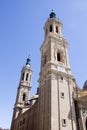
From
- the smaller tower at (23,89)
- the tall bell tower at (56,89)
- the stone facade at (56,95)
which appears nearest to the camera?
the tall bell tower at (56,89)

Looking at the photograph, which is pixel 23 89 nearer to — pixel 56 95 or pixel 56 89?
pixel 56 89

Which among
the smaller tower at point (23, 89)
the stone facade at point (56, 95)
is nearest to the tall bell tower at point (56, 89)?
the stone facade at point (56, 95)

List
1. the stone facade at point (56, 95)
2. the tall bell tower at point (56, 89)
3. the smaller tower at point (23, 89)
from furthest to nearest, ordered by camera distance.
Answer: the smaller tower at point (23, 89)
the stone facade at point (56, 95)
the tall bell tower at point (56, 89)

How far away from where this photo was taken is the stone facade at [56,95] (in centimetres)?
1960

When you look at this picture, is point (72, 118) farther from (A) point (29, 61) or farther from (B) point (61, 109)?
(A) point (29, 61)

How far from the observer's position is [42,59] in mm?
29203

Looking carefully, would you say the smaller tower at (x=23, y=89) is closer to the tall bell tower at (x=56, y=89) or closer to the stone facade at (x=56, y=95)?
the stone facade at (x=56, y=95)

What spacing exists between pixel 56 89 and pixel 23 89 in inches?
922

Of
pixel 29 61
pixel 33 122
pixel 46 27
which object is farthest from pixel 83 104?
pixel 29 61

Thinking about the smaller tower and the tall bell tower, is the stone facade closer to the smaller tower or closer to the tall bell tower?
the tall bell tower

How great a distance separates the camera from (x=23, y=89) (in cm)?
4356

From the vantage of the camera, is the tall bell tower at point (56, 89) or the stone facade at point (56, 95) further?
the stone facade at point (56, 95)

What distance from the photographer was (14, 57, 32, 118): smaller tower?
39.9 m

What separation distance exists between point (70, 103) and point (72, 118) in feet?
7.20
